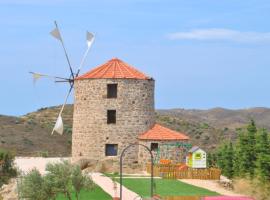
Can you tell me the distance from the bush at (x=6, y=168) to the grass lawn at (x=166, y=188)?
5.73 meters

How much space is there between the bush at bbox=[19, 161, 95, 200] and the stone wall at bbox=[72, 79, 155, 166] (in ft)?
41.2

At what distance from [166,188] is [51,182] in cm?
684

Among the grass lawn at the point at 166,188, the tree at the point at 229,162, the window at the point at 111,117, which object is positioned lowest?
the grass lawn at the point at 166,188

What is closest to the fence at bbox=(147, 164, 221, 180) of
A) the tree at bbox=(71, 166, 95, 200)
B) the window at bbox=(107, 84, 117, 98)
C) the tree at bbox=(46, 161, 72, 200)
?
the window at bbox=(107, 84, 117, 98)

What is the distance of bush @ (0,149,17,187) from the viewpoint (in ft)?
123

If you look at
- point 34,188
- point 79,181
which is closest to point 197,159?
point 79,181

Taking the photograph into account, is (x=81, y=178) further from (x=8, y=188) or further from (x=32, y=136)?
(x=32, y=136)

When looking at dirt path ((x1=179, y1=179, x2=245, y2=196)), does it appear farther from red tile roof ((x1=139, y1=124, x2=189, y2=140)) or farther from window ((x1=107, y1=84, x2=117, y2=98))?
window ((x1=107, y1=84, x2=117, y2=98))

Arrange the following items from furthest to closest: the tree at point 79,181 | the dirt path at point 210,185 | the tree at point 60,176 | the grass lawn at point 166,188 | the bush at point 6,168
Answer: the bush at point 6,168 < the dirt path at point 210,185 < the grass lawn at point 166,188 < the tree at point 79,181 < the tree at point 60,176

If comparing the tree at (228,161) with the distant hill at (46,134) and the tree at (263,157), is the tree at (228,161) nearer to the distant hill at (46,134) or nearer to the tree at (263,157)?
the tree at (263,157)

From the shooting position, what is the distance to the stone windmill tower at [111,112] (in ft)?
139

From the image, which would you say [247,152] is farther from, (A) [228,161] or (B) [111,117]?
(B) [111,117]

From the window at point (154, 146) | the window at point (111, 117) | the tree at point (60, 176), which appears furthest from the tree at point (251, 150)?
the tree at point (60, 176)

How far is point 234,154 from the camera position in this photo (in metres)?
41.0
